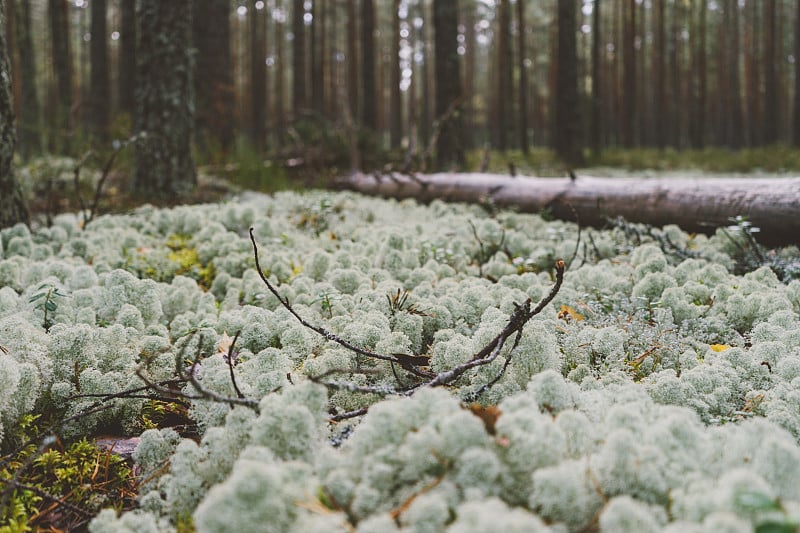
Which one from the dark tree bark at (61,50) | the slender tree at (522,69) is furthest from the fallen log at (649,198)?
the slender tree at (522,69)

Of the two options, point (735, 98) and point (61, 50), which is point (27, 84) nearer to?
point (61, 50)

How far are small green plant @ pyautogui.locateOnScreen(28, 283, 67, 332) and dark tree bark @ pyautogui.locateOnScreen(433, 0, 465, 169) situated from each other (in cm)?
714

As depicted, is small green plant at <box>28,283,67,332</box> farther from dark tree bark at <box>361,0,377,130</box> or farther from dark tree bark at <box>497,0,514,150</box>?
dark tree bark at <box>497,0,514,150</box>

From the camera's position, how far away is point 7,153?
3631 millimetres

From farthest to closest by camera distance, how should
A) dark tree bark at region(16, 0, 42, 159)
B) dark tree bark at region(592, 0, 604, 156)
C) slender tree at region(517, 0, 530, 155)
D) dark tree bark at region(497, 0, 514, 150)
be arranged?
1. slender tree at region(517, 0, 530, 155)
2. dark tree bark at region(497, 0, 514, 150)
3. dark tree bark at region(592, 0, 604, 156)
4. dark tree bark at region(16, 0, 42, 159)

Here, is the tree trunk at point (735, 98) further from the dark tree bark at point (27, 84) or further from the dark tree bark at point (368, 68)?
the dark tree bark at point (27, 84)

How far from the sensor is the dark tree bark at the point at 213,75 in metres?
9.73

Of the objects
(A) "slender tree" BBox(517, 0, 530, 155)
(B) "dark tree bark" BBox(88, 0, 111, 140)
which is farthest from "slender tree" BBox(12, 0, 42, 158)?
(A) "slender tree" BBox(517, 0, 530, 155)

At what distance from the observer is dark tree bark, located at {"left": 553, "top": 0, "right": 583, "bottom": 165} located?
12.5 m

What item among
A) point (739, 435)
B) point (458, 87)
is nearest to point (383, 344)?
Answer: point (739, 435)

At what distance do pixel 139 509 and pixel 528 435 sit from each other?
2.97ft

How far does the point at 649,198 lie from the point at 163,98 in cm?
431

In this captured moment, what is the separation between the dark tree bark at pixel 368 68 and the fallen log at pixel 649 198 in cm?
806

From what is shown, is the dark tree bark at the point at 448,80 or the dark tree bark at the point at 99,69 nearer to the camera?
the dark tree bark at the point at 448,80
